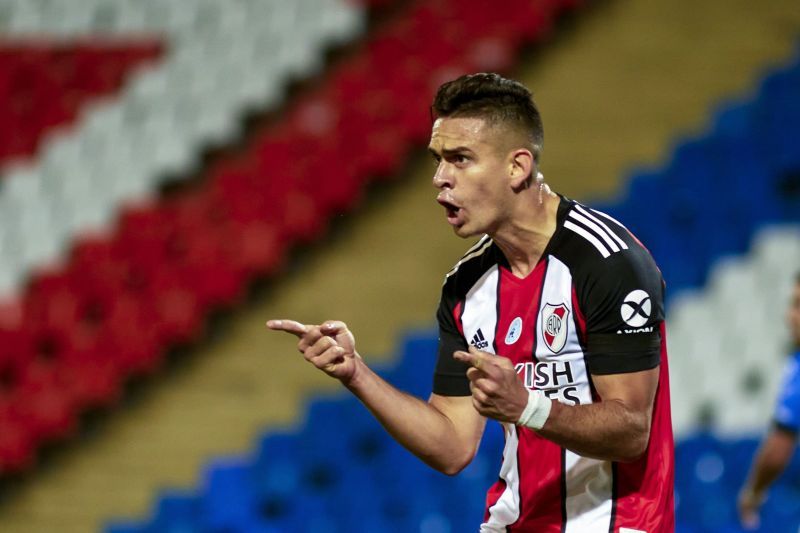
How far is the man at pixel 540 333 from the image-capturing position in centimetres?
278

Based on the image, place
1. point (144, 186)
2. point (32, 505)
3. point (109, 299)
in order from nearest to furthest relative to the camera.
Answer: point (32, 505)
point (109, 299)
point (144, 186)

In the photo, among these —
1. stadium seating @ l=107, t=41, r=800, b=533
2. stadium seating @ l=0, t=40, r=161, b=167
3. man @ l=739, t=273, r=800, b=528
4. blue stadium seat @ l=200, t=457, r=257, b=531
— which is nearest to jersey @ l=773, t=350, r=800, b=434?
man @ l=739, t=273, r=800, b=528

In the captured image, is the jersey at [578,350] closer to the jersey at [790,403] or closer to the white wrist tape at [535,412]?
the white wrist tape at [535,412]

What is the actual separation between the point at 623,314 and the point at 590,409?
0.24m

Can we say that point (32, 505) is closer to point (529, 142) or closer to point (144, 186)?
point (144, 186)

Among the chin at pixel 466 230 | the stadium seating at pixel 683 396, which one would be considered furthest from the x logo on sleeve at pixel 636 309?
the stadium seating at pixel 683 396

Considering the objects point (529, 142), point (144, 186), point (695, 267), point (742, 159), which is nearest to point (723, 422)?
point (695, 267)

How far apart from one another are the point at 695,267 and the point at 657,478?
13.5 feet

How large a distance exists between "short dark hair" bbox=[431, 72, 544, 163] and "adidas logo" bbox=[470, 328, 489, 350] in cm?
46

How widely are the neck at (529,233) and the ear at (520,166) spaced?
0.08m

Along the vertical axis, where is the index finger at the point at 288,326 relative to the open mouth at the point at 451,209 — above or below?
below

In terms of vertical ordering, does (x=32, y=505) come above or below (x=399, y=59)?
below

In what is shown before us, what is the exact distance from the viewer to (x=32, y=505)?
7.86m

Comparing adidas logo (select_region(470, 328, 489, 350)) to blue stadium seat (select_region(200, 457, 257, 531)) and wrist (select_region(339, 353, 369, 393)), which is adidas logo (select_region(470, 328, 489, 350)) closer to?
wrist (select_region(339, 353, 369, 393))
